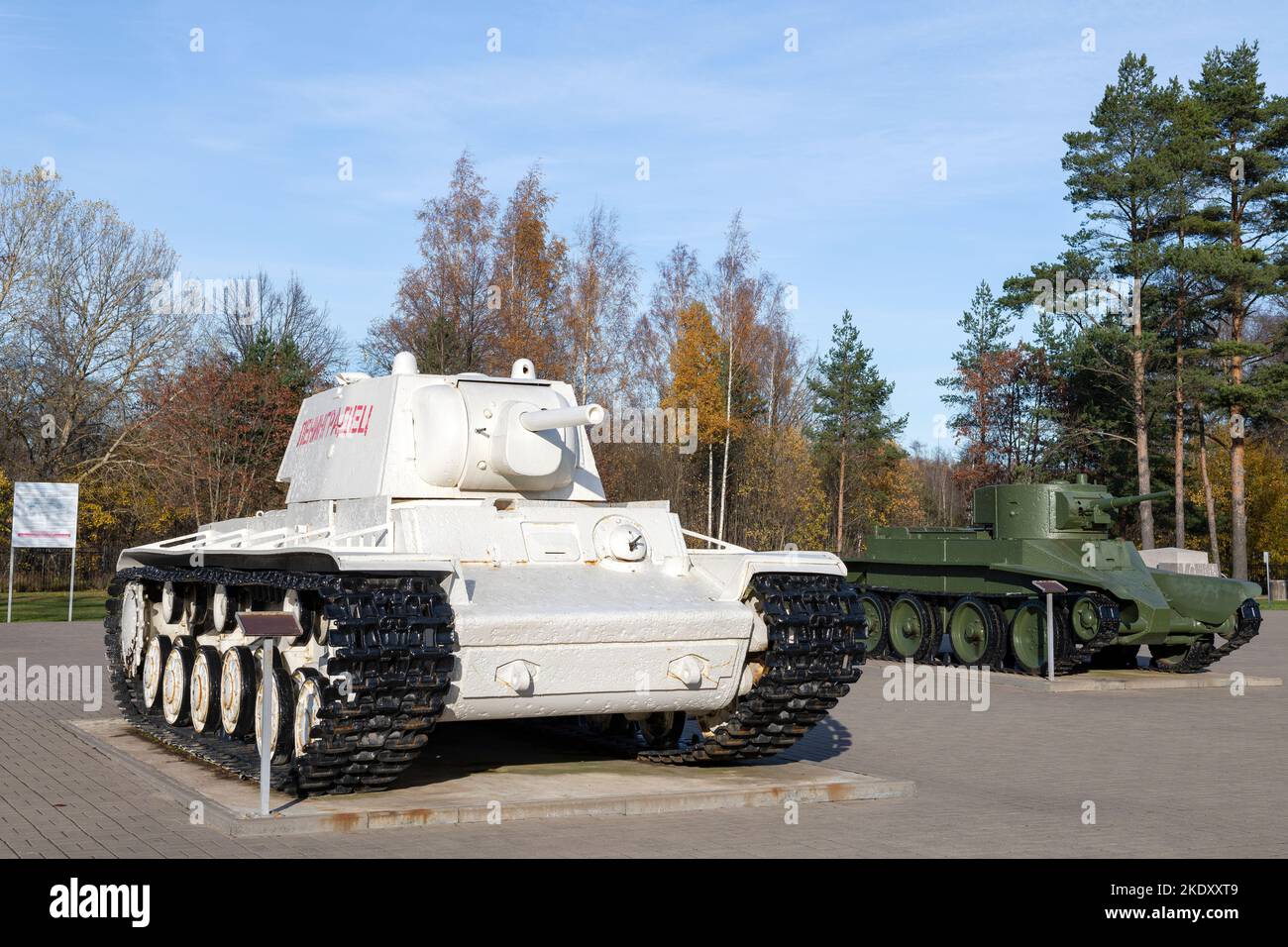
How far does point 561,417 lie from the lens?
10.3 meters

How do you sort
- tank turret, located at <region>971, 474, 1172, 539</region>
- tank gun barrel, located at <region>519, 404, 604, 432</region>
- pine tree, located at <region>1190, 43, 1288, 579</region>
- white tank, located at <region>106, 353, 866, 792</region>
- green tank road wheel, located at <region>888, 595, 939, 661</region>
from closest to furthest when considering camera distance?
white tank, located at <region>106, 353, 866, 792</region>, tank gun barrel, located at <region>519, 404, 604, 432</region>, tank turret, located at <region>971, 474, 1172, 539</region>, green tank road wheel, located at <region>888, 595, 939, 661</region>, pine tree, located at <region>1190, 43, 1288, 579</region>

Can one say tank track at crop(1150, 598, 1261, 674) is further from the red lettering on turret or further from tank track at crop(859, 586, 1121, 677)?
the red lettering on turret

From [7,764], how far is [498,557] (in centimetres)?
433

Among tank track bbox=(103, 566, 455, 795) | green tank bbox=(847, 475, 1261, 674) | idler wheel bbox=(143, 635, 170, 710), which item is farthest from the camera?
green tank bbox=(847, 475, 1261, 674)

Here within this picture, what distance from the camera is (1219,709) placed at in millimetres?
15766

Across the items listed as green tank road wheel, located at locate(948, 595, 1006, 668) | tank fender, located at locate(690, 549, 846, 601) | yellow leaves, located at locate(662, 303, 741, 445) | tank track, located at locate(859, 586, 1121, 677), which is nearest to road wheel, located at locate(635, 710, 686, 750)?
tank fender, located at locate(690, 549, 846, 601)

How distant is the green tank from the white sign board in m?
15.6

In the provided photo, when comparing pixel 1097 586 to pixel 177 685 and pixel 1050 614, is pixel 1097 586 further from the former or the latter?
pixel 177 685

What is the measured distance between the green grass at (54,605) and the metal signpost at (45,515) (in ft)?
14.2

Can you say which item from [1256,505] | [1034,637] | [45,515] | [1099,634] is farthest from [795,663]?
[1256,505]

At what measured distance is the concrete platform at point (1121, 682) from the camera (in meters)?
17.8

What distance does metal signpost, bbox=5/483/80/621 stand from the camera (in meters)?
26.0

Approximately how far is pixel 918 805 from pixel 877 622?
13.0m
